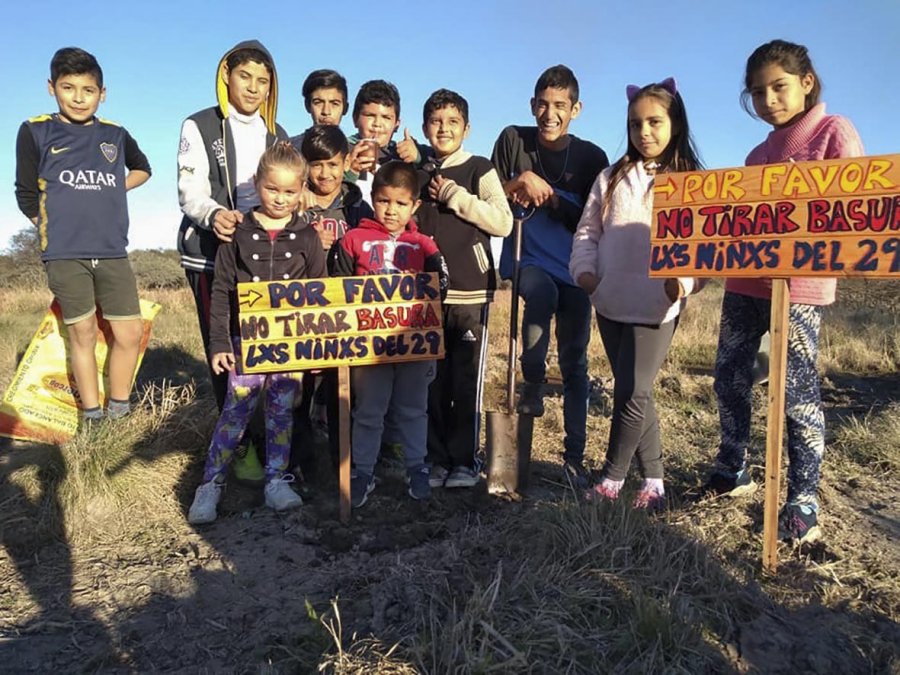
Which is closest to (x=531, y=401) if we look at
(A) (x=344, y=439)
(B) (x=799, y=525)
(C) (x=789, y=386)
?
(A) (x=344, y=439)

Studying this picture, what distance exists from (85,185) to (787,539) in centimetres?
459

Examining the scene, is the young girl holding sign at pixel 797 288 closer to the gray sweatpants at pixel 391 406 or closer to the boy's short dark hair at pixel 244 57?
the gray sweatpants at pixel 391 406

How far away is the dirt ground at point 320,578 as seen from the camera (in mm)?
2328

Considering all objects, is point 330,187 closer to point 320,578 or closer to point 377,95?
point 377,95

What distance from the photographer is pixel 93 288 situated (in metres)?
4.19

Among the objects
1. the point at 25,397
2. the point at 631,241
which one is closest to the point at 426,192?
the point at 631,241

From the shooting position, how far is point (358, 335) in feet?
10.7

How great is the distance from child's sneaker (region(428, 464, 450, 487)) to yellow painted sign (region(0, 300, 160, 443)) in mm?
2477

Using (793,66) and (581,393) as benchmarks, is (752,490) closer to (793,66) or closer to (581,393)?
(581,393)

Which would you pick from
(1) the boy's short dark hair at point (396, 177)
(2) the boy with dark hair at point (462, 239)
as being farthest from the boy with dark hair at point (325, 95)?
(1) the boy's short dark hair at point (396, 177)

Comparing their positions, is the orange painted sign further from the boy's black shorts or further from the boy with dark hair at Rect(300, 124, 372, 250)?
the boy's black shorts

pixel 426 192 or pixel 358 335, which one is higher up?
pixel 426 192

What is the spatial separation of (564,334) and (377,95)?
1.90 meters

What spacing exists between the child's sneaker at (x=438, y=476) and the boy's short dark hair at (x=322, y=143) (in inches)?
78.7
